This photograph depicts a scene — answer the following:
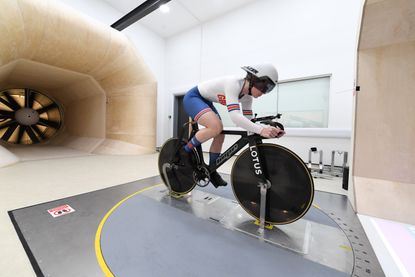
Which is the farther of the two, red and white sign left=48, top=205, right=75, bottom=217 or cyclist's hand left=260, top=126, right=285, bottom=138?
red and white sign left=48, top=205, right=75, bottom=217

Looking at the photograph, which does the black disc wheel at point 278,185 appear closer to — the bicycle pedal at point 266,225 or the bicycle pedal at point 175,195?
the bicycle pedal at point 266,225

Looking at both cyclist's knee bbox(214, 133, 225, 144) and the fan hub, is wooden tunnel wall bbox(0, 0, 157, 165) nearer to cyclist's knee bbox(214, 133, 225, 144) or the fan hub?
the fan hub

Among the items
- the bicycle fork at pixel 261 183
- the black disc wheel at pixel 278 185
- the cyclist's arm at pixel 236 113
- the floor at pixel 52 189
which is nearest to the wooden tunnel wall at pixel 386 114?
the floor at pixel 52 189

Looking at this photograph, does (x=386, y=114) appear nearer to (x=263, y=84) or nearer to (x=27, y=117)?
(x=263, y=84)

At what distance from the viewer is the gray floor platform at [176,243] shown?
38.3 inches

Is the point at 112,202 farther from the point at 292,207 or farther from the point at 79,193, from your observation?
the point at 292,207

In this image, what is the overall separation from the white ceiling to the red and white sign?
19.0ft

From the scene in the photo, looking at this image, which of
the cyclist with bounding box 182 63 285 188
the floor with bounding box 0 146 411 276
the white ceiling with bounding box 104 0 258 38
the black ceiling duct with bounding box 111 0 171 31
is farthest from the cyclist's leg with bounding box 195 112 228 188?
the white ceiling with bounding box 104 0 258 38

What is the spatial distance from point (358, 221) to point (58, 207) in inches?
109

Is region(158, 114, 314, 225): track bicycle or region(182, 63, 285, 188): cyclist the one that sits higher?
region(182, 63, 285, 188): cyclist

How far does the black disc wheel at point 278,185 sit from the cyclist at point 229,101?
19cm

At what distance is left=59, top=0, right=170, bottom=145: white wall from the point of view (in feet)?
17.4

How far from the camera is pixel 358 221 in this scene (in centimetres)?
157

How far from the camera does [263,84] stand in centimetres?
147
